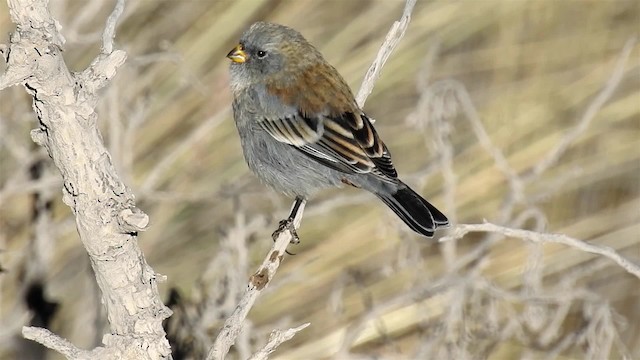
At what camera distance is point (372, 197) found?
182 inches

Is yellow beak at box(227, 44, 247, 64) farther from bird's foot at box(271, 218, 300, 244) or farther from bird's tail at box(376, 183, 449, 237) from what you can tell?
bird's tail at box(376, 183, 449, 237)

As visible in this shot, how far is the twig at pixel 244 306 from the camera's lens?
Result: 8.73 ft

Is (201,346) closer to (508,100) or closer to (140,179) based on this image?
(140,179)

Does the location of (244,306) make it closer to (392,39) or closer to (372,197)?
(392,39)

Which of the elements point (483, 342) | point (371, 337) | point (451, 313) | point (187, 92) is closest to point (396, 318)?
point (371, 337)

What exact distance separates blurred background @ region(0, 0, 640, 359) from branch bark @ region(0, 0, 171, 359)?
1471 millimetres

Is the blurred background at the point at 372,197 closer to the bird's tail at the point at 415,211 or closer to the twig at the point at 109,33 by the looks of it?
the bird's tail at the point at 415,211

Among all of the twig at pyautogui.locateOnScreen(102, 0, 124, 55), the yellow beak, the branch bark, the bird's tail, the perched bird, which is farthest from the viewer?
the yellow beak

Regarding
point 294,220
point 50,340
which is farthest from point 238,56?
point 50,340

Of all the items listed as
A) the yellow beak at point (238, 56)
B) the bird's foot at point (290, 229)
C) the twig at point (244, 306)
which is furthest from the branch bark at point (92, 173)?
the yellow beak at point (238, 56)

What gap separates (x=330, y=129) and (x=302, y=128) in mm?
105

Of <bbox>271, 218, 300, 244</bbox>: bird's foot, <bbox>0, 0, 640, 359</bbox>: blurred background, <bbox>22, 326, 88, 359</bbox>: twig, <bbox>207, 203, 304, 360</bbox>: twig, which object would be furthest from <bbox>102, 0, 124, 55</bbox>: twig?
<bbox>0, 0, 640, 359</bbox>: blurred background

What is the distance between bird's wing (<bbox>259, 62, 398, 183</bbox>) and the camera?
3.61 meters

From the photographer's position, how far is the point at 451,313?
3.96 metres
